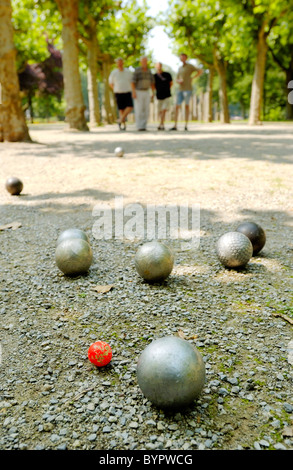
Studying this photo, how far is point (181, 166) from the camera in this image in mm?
9219

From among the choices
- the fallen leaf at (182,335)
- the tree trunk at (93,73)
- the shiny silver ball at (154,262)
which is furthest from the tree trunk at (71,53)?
the fallen leaf at (182,335)

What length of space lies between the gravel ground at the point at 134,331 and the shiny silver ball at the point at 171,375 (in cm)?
12

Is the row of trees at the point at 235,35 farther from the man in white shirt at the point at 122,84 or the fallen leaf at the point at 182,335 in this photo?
the fallen leaf at the point at 182,335

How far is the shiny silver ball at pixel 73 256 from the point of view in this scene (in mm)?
3816

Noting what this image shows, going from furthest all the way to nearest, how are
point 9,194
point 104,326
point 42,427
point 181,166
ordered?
point 181,166 → point 9,194 → point 104,326 → point 42,427

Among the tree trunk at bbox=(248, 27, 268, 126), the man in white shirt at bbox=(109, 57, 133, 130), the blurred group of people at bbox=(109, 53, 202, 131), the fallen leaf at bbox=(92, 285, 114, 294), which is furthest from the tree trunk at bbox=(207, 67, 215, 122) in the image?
the fallen leaf at bbox=(92, 285, 114, 294)

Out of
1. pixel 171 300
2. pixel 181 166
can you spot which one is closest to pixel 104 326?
pixel 171 300

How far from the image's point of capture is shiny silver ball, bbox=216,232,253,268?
A: 3.89 meters

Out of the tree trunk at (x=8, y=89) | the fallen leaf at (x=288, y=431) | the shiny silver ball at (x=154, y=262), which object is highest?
the tree trunk at (x=8, y=89)

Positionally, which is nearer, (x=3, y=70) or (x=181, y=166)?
(x=181, y=166)

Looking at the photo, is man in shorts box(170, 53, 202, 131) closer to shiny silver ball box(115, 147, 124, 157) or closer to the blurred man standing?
the blurred man standing

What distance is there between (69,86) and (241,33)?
11.0 metres
